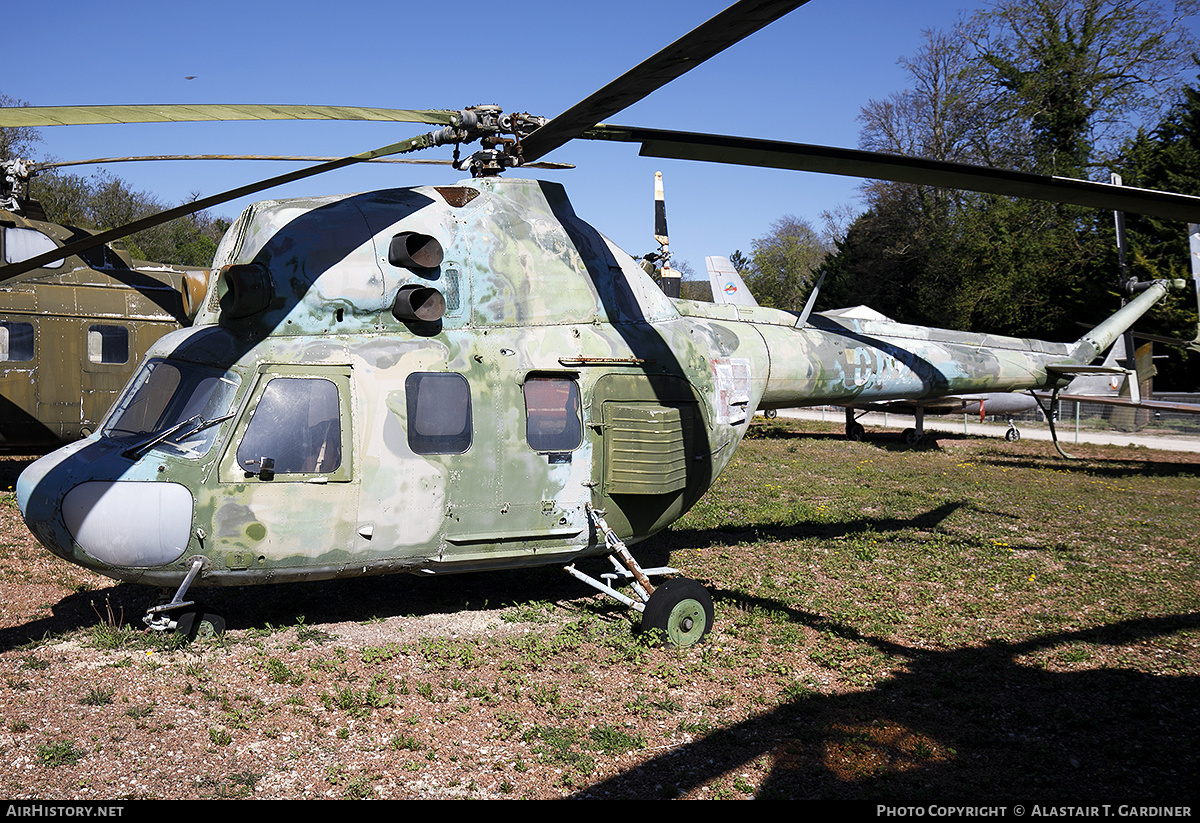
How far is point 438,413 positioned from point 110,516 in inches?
102

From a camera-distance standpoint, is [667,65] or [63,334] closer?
[667,65]

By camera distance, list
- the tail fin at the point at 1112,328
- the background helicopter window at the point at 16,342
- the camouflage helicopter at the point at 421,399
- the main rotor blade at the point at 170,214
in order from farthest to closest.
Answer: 1. the tail fin at the point at 1112,328
2. the background helicopter window at the point at 16,342
3. the camouflage helicopter at the point at 421,399
4. the main rotor blade at the point at 170,214

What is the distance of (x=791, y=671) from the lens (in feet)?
22.2

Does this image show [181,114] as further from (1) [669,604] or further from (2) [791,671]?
(2) [791,671]

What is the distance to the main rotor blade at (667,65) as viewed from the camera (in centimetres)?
412

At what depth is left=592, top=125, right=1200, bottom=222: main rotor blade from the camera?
6.51 meters

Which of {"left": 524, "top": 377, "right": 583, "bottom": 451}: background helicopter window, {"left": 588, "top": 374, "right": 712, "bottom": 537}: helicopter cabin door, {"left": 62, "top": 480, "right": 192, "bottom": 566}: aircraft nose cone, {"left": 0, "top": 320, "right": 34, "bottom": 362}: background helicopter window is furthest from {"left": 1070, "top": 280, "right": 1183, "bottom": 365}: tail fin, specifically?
{"left": 0, "top": 320, "right": 34, "bottom": 362}: background helicopter window

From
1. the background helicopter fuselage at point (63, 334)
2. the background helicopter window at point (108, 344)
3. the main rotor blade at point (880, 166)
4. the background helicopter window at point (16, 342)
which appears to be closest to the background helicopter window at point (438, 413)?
the main rotor blade at point (880, 166)

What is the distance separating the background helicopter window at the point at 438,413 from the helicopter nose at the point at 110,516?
1.85m

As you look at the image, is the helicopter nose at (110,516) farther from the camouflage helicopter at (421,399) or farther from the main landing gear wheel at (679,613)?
the main landing gear wheel at (679,613)

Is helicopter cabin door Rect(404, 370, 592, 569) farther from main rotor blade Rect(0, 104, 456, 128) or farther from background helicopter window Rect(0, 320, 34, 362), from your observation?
background helicopter window Rect(0, 320, 34, 362)

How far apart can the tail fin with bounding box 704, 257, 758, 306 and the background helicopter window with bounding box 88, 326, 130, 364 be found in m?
16.6

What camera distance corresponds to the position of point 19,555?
30.5ft

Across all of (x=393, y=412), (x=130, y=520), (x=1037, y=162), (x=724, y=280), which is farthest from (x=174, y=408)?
(x=1037, y=162)
